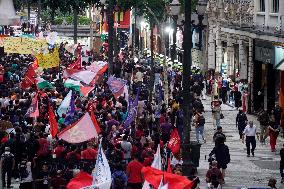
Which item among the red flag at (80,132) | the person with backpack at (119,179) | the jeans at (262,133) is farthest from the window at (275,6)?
the person with backpack at (119,179)

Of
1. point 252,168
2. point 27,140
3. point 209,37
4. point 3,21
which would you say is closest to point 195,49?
point 209,37

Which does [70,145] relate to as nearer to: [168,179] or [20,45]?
[168,179]

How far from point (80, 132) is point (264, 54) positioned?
65.0 feet

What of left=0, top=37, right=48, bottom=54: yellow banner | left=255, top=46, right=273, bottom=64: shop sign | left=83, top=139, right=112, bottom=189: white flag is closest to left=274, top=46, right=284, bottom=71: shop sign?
left=255, top=46, right=273, bottom=64: shop sign

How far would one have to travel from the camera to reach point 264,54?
3872 centimetres

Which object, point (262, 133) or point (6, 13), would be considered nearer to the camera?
point (6, 13)

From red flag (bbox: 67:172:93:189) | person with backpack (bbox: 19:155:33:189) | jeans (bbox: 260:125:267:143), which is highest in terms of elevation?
red flag (bbox: 67:172:93:189)

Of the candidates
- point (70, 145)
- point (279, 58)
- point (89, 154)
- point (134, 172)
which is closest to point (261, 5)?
point (279, 58)

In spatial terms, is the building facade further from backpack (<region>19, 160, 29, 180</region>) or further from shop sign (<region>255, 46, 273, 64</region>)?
backpack (<region>19, 160, 29, 180</region>)

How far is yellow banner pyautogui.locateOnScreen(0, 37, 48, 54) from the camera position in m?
41.2

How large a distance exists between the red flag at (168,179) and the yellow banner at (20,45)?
87.7ft

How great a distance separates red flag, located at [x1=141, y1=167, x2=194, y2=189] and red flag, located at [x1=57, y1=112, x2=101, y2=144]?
223 inches

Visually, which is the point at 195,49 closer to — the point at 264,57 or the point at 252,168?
the point at 264,57

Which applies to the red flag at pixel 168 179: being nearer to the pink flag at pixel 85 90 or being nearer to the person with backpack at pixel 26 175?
the person with backpack at pixel 26 175
